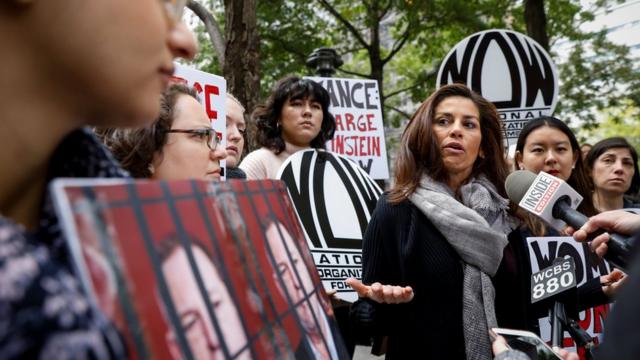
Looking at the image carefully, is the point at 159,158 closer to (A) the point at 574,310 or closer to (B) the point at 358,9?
(A) the point at 574,310

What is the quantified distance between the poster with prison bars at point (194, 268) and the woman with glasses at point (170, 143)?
103cm

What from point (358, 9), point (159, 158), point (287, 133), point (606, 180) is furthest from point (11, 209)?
point (358, 9)

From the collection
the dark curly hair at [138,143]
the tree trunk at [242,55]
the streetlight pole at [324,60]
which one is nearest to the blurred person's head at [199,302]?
the dark curly hair at [138,143]

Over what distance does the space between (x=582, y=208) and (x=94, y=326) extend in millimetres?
3596

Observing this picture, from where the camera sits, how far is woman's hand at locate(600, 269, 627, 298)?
9.72 feet

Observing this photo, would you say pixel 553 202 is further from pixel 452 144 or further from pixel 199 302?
pixel 199 302

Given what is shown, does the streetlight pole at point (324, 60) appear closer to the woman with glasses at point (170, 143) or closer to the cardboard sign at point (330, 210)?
the cardboard sign at point (330, 210)

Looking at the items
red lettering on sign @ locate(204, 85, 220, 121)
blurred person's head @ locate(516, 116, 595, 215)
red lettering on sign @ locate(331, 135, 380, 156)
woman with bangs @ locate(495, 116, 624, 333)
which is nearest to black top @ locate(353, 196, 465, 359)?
woman with bangs @ locate(495, 116, 624, 333)

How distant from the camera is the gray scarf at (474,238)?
2.54 metres

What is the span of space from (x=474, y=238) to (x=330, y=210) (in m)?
1.07

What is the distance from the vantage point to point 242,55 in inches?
262

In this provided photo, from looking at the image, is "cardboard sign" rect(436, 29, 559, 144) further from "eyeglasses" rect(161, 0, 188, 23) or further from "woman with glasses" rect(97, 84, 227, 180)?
"eyeglasses" rect(161, 0, 188, 23)

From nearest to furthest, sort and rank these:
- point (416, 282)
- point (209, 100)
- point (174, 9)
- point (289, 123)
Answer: point (174, 9)
point (416, 282)
point (209, 100)
point (289, 123)

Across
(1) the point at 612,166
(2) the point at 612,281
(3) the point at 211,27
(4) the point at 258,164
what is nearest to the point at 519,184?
(2) the point at 612,281
